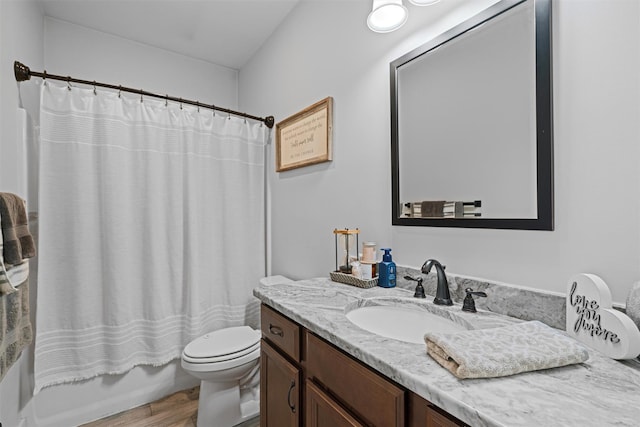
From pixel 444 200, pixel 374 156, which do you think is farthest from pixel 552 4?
pixel 374 156

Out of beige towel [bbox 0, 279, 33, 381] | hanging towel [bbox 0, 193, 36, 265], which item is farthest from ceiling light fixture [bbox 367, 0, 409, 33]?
beige towel [bbox 0, 279, 33, 381]

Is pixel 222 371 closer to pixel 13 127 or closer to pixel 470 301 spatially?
pixel 470 301

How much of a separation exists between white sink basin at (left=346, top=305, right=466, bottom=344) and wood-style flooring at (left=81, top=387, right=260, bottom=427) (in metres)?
1.20

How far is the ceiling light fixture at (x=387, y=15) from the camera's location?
46.6 inches

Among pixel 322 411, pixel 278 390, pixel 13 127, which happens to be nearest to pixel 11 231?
pixel 13 127

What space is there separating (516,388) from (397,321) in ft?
1.85

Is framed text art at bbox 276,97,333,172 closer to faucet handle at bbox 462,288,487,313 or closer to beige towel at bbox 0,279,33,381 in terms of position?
faucet handle at bbox 462,288,487,313

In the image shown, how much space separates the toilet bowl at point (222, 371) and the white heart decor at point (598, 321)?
4.87 feet

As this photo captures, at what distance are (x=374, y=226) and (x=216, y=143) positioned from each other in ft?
4.54

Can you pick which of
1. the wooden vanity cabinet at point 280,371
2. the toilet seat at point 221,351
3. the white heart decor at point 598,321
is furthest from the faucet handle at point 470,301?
the toilet seat at point 221,351

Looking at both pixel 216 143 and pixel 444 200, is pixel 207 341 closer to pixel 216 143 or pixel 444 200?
pixel 216 143

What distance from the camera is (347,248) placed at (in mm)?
1509

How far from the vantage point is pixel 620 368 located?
2.01 feet

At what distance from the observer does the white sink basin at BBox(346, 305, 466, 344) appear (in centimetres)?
102
